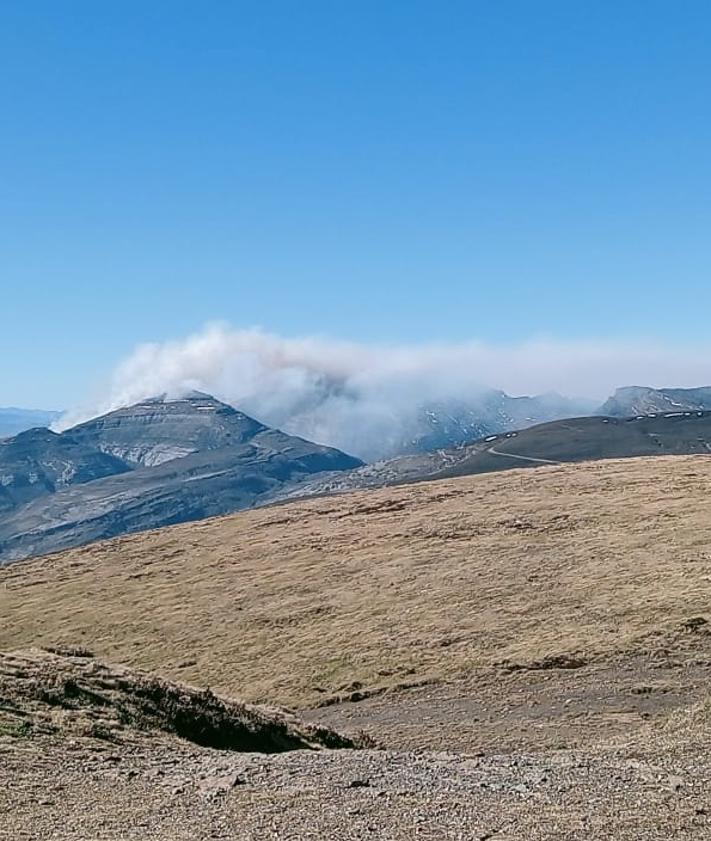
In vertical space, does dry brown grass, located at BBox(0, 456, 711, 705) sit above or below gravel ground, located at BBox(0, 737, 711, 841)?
below

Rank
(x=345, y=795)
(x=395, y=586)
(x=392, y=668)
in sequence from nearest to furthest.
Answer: (x=345, y=795)
(x=392, y=668)
(x=395, y=586)

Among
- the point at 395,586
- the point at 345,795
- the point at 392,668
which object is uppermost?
the point at 345,795

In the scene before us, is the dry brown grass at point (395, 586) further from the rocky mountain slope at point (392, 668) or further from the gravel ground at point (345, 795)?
the gravel ground at point (345, 795)

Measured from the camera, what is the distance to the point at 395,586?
51.3m

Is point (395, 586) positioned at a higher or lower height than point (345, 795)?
lower

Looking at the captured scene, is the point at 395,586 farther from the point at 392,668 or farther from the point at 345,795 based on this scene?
the point at 345,795

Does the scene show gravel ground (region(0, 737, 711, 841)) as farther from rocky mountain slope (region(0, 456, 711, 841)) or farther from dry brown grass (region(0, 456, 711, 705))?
dry brown grass (region(0, 456, 711, 705))

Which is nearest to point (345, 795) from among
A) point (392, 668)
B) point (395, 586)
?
point (392, 668)

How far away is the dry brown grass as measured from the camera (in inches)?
1516

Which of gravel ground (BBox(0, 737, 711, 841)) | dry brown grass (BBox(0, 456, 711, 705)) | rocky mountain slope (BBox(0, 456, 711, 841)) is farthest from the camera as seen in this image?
dry brown grass (BBox(0, 456, 711, 705))

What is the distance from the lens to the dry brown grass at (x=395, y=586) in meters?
38.5

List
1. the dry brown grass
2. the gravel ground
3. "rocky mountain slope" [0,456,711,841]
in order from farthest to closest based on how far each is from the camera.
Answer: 1. the dry brown grass
2. "rocky mountain slope" [0,456,711,841]
3. the gravel ground

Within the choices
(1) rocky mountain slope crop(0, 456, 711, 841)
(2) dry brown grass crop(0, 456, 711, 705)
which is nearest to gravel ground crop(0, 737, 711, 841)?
(1) rocky mountain slope crop(0, 456, 711, 841)

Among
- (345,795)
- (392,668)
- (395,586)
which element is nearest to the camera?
(345,795)
